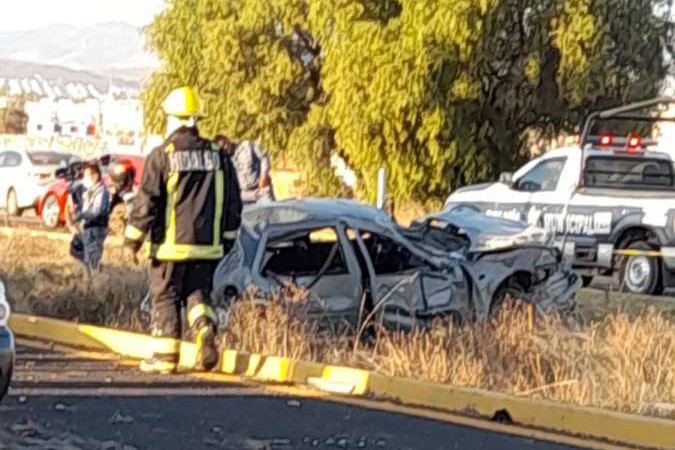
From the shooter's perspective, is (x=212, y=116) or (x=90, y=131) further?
(x=90, y=131)

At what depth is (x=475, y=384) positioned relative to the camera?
34.4 feet

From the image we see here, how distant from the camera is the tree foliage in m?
30.3

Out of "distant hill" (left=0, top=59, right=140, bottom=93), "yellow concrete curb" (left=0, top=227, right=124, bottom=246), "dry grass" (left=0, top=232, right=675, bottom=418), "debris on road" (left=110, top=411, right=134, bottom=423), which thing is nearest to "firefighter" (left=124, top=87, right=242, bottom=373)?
"dry grass" (left=0, top=232, right=675, bottom=418)

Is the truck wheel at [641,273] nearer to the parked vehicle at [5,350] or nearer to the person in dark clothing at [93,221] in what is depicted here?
the person in dark clothing at [93,221]

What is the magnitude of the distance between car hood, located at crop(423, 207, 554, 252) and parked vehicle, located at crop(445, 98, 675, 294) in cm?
541

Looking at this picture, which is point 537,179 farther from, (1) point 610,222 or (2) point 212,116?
(2) point 212,116

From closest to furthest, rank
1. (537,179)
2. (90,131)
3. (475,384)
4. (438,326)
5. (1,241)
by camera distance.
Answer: (475,384) < (438,326) < (1,241) < (537,179) < (90,131)

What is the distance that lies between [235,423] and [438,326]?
390cm

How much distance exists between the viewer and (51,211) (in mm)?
29078

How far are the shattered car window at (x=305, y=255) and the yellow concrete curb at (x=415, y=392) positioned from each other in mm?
1435

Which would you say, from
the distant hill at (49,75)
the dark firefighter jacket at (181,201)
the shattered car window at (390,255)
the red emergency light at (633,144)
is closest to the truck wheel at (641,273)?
the red emergency light at (633,144)

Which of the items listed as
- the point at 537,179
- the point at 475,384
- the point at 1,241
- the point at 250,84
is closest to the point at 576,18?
the point at 250,84

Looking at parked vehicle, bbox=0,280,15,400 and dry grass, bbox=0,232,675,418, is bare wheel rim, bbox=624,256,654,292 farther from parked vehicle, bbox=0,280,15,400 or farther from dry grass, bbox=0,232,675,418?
parked vehicle, bbox=0,280,15,400

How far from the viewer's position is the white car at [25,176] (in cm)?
3206
